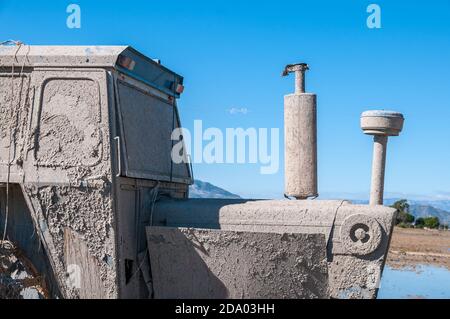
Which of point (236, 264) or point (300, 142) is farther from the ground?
point (300, 142)

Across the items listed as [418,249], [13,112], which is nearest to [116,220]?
[13,112]

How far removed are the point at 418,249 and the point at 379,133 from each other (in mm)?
17822

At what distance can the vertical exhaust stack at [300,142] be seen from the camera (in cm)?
707

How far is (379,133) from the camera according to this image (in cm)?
680

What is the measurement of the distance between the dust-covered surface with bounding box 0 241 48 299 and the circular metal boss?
2883 mm

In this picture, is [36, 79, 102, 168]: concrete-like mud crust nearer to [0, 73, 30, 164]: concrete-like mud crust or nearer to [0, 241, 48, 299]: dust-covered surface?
[0, 73, 30, 164]: concrete-like mud crust

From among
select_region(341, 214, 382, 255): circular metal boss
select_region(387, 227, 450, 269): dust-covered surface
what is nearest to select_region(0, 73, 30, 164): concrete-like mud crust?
select_region(341, 214, 382, 255): circular metal boss

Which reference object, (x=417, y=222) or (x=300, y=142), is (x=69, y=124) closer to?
(x=300, y=142)

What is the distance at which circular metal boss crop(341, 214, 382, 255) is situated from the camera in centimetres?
562

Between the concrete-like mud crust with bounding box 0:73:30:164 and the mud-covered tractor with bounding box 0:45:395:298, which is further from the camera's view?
the concrete-like mud crust with bounding box 0:73:30:164

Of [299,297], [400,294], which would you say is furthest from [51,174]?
[400,294]

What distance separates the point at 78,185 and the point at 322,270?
7.58 feet

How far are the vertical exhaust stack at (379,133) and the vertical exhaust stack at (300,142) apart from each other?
0.61 m
